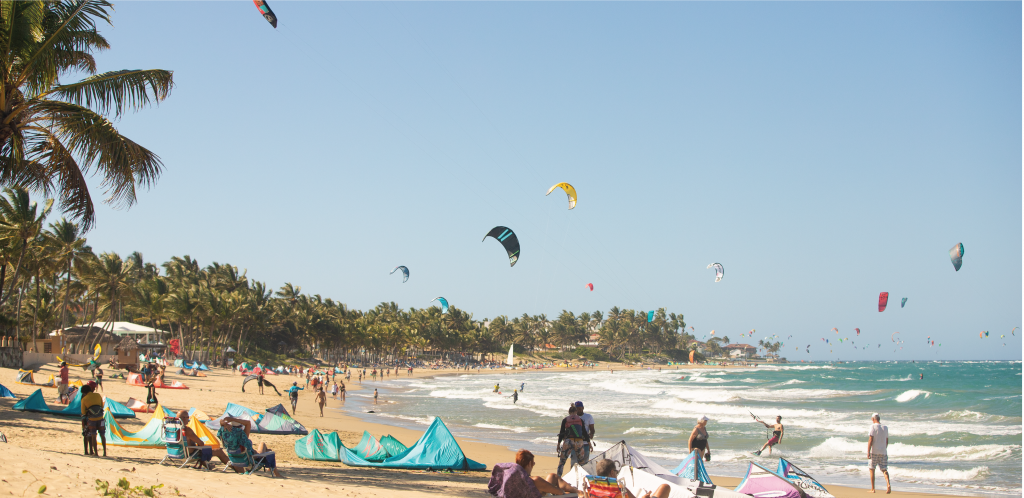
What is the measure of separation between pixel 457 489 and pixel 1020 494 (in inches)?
329

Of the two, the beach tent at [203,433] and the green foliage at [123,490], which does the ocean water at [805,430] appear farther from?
the green foliage at [123,490]

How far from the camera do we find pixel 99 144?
25.4ft

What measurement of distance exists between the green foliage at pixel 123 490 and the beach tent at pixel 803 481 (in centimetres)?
619

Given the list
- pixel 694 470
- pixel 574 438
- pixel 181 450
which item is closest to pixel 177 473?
pixel 181 450

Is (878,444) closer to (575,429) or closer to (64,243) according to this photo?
(575,429)

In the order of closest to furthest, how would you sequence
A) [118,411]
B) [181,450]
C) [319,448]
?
1. [181,450]
2. [319,448]
3. [118,411]

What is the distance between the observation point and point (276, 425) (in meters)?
12.8

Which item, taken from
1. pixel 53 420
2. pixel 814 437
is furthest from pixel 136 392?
pixel 814 437

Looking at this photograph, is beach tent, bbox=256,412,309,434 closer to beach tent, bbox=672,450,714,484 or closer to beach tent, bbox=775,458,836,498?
beach tent, bbox=672,450,714,484

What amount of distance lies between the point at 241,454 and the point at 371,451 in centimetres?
239

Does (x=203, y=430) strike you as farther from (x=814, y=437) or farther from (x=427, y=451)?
(x=814, y=437)

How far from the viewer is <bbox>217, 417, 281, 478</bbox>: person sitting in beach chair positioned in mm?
7246

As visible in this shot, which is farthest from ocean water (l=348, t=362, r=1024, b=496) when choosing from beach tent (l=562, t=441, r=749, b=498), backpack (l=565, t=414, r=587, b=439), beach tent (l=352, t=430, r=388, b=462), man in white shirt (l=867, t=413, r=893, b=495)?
beach tent (l=352, t=430, r=388, b=462)

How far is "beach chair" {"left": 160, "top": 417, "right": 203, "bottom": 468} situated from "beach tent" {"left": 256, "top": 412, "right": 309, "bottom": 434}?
5.17m
